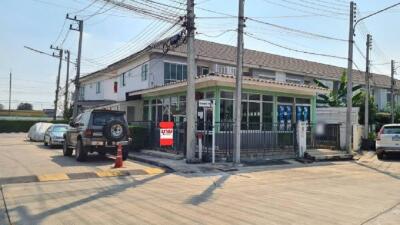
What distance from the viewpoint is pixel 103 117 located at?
17.2 metres

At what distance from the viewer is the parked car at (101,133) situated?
1672 cm

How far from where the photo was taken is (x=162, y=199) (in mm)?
9289

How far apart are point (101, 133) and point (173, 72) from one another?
1231 centimetres

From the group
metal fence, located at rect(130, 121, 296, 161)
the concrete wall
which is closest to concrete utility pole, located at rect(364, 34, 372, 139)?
the concrete wall

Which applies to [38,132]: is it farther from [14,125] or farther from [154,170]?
[154,170]

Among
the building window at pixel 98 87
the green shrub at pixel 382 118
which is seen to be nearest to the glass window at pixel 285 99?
the green shrub at pixel 382 118

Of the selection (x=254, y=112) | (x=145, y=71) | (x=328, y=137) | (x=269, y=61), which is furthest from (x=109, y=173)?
(x=269, y=61)

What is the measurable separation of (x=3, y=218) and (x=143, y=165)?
28.8 ft

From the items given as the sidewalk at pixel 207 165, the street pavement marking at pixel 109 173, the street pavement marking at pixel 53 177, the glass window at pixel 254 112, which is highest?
the glass window at pixel 254 112

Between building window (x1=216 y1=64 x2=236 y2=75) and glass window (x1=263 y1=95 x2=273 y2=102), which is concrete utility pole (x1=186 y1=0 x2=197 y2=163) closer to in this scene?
glass window (x1=263 y1=95 x2=273 y2=102)

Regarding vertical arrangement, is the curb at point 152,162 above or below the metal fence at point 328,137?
below

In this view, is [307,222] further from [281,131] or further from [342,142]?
[342,142]

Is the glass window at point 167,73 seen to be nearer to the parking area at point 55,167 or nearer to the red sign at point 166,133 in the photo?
the red sign at point 166,133

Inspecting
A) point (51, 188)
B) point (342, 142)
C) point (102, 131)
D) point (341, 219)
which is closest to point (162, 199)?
point (51, 188)
